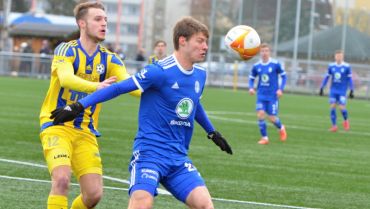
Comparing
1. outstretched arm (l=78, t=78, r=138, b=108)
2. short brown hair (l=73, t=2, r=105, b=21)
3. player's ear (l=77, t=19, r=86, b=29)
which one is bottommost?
outstretched arm (l=78, t=78, r=138, b=108)

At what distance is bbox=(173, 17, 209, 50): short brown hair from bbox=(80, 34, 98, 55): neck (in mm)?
1210

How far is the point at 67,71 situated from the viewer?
768 cm

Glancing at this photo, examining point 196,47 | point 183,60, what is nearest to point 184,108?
point 183,60

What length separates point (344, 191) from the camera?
38.5 ft

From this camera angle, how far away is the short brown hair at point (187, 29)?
709 centimetres

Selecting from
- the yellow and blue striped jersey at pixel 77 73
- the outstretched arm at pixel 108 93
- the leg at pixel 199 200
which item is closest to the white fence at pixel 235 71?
the yellow and blue striped jersey at pixel 77 73

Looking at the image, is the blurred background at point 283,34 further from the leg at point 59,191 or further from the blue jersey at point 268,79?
the leg at point 59,191

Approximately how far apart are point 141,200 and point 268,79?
1340cm

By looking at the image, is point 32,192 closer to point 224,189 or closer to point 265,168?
point 224,189

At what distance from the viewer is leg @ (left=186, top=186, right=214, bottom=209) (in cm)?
670

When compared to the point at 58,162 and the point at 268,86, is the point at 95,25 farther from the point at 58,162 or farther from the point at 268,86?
the point at 268,86

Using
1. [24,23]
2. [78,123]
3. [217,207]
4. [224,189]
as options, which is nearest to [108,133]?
[224,189]

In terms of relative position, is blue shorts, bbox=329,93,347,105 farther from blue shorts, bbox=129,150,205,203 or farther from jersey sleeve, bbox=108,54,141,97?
blue shorts, bbox=129,150,205,203

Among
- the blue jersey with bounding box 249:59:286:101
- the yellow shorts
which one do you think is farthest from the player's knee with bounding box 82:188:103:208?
the blue jersey with bounding box 249:59:286:101
